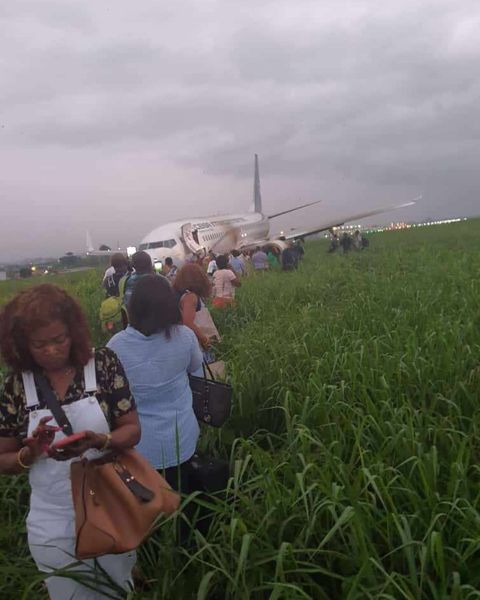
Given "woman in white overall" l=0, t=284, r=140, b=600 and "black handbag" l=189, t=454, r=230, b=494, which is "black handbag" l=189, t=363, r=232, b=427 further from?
"woman in white overall" l=0, t=284, r=140, b=600

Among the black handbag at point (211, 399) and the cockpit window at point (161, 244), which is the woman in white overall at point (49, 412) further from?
the cockpit window at point (161, 244)

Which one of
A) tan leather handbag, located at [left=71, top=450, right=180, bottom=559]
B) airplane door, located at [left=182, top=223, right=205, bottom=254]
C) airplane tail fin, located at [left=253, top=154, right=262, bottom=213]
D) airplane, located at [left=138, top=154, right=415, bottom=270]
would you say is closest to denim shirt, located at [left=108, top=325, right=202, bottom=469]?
tan leather handbag, located at [left=71, top=450, right=180, bottom=559]

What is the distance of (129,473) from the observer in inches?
69.8

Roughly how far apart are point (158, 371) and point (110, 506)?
78 cm

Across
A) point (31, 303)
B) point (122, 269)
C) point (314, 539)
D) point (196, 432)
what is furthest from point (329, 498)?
point (122, 269)

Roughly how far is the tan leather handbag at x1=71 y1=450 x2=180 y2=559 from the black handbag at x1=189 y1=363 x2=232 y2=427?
941 mm

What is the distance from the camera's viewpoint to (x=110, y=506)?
1688 mm

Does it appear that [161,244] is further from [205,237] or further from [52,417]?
[52,417]

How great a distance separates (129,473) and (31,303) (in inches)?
26.8

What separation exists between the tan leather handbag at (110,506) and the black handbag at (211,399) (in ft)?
3.09

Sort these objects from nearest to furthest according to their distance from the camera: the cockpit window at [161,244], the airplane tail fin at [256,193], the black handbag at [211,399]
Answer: the black handbag at [211,399], the cockpit window at [161,244], the airplane tail fin at [256,193]

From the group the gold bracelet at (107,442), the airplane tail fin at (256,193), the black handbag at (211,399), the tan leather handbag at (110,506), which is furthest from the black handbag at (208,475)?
the airplane tail fin at (256,193)

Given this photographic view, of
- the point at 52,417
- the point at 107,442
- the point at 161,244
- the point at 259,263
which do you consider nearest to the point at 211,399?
the point at 107,442

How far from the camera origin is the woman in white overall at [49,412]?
175cm
